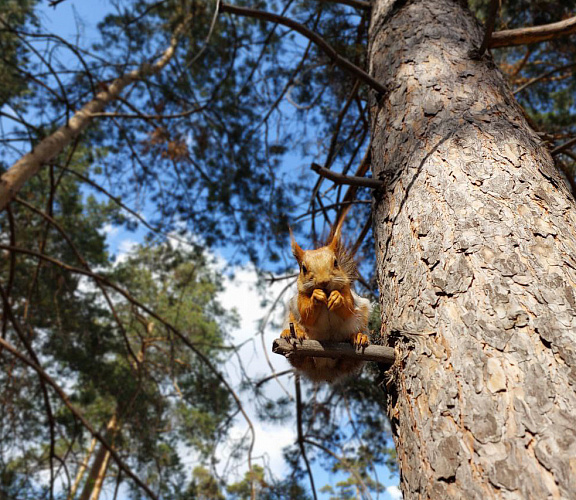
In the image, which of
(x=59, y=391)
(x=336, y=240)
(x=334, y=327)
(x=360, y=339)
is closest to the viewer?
(x=360, y=339)

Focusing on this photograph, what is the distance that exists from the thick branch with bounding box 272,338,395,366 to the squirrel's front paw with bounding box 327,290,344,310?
8.5 inches

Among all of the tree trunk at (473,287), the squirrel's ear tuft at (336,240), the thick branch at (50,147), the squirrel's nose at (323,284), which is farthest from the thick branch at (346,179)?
the thick branch at (50,147)

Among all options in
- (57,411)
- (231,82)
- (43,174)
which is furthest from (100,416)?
(231,82)

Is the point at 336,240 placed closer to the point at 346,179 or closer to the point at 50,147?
the point at 346,179

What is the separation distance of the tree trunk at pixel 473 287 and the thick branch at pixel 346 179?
0.05 metres

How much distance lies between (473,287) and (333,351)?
443 millimetres

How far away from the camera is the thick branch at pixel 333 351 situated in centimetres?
124

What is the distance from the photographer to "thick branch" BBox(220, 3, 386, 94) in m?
1.93

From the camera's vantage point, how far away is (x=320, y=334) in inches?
63.6

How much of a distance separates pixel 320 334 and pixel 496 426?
79cm

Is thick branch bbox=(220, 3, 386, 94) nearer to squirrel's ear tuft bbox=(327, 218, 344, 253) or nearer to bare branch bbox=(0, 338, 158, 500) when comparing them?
squirrel's ear tuft bbox=(327, 218, 344, 253)

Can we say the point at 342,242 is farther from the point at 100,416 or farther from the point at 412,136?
the point at 100,416

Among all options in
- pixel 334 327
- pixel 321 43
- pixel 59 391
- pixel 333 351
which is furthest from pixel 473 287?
pixel 59 391

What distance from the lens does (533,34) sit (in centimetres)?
196
